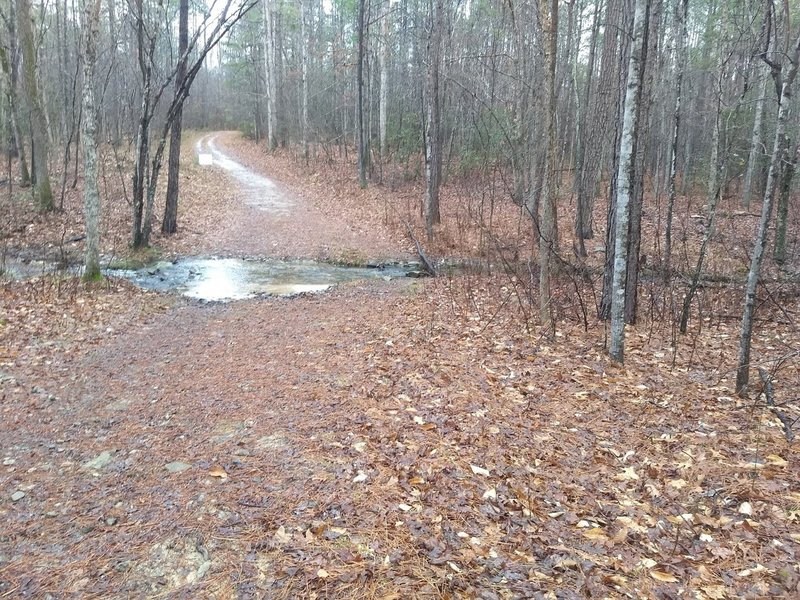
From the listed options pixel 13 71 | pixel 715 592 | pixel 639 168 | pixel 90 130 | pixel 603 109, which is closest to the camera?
pixel 715 592

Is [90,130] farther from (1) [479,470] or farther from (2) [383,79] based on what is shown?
(2) [383,79]

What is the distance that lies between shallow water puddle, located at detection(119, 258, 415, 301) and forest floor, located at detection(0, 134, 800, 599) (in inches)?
96.7

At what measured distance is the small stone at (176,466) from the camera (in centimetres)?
461

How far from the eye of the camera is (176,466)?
468 centimetres

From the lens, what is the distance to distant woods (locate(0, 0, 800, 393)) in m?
7.68

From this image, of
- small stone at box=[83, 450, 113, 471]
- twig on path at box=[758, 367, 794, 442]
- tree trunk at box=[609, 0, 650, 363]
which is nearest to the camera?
small stone at box=[83, 450, 113, 471]

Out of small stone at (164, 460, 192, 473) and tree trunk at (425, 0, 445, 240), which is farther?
tree trunk at (425, 0, 445, 240)

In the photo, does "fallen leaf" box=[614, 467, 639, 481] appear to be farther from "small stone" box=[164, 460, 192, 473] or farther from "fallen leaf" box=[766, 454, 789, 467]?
"small stone" box=[164, 460, 192, 473]

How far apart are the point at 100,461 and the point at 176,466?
749 mm

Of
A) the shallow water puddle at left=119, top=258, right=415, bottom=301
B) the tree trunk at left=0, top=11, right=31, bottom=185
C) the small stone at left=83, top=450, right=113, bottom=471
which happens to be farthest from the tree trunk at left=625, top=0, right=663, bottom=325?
the tree trunk at left=0, top=11, right=31, bottom=185

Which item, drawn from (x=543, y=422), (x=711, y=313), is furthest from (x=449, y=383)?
(x=711, y=313)

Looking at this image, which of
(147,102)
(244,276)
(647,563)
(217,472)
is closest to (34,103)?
(147,102)

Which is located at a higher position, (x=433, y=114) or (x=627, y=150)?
(x=433, y=114)

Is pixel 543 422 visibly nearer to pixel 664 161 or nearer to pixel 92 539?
pixel 92 539
